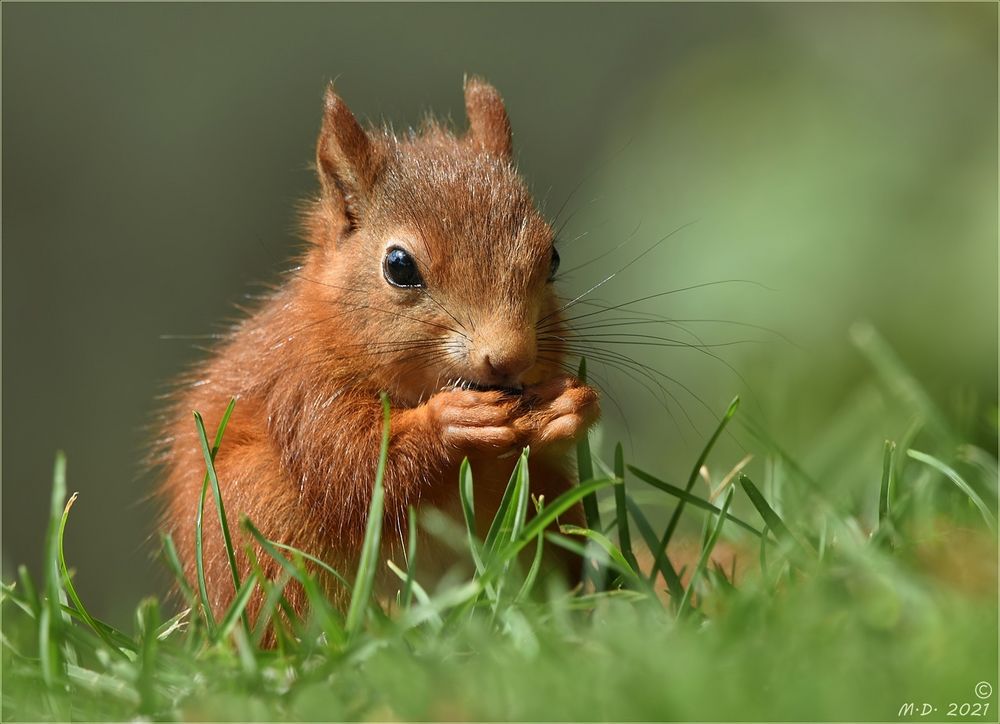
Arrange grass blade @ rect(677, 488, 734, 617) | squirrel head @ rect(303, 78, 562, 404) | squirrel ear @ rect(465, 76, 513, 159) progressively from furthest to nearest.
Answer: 1. squirrel ear @ rect(465, 76, 513, 159)
2. squirrel head @ rect(303, 78, 562, 404)
3. grass blade @ rect(677, 488, 734, 617)

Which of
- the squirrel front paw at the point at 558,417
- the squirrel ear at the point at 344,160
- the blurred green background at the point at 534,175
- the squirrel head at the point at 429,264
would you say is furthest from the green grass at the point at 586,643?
the blurred green background at the point at 534,175

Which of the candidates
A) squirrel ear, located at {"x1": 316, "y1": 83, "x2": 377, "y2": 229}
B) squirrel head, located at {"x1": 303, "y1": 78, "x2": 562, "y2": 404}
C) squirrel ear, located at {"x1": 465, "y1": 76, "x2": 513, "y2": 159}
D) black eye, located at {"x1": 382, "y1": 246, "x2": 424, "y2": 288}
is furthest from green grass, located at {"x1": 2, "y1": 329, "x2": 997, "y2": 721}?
squirrel ear, located at {"x1": 465, "y1": 76, "x2": 513, "y2": 159}

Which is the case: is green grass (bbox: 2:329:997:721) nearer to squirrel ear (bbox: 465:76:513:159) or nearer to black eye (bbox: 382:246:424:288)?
black eye (bbox: 382:246:424:288)

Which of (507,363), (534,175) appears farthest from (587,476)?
(534,175)

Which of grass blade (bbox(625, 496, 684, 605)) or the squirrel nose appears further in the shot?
the squirrel nose

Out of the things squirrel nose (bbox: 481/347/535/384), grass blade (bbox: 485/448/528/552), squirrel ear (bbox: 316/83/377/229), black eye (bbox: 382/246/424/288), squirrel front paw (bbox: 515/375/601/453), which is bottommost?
grass blade (bbox: 485/448/528/552)

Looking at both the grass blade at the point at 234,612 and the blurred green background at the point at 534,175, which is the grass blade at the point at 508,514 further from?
the blurred green background at the point at 534,175

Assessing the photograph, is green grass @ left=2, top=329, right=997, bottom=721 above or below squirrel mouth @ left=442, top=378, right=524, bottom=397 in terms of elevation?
below
